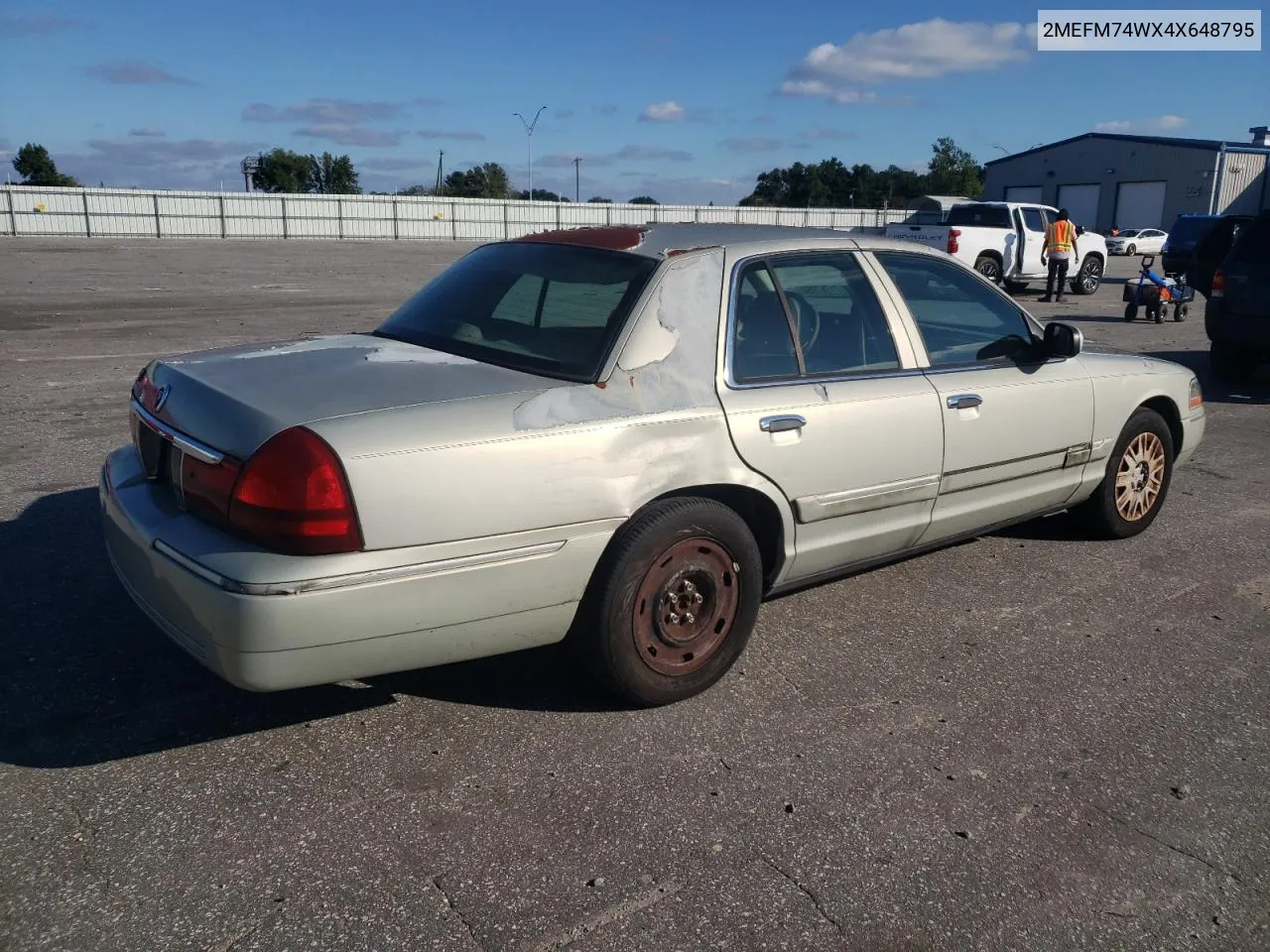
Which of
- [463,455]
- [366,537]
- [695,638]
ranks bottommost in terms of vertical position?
[695,638]

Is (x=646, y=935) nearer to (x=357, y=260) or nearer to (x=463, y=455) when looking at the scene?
(x=463, y=455)

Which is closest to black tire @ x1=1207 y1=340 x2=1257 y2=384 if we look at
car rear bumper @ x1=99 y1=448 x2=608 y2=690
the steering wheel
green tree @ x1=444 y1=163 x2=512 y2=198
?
the steering wheel

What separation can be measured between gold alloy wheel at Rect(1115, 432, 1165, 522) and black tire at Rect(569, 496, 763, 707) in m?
2.61

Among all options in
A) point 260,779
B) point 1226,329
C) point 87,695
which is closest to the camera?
point 260,779

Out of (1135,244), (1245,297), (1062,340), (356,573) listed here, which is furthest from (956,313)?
(1135,244)

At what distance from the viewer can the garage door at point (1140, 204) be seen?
5809cm

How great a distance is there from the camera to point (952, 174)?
353ft

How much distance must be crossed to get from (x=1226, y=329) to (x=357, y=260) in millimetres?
25437

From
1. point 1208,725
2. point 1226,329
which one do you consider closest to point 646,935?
point 1208,725

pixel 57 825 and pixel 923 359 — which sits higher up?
pixel 923 359

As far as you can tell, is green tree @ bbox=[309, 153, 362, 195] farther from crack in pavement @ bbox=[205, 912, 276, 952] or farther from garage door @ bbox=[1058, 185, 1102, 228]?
crack in pavement @ bbox=[205, 912, 276, 952]

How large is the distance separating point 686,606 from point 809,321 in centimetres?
124

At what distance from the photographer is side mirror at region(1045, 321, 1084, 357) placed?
4.71 metres

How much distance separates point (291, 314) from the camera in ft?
51.4
